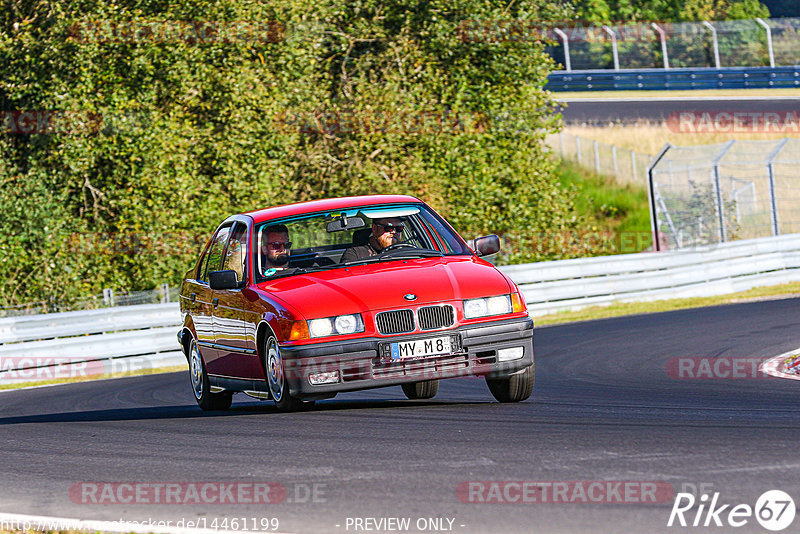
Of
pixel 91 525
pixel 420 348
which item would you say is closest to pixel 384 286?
pixel 420 348

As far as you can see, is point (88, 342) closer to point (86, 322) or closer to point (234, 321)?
point (86, 322)

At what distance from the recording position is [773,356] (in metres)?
12.7

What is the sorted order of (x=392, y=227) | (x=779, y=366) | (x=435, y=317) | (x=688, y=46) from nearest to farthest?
(x=435, y=317)
(x=392, y=227)
(x=779, y=366)
(x=688, y=46)

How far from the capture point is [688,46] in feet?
201

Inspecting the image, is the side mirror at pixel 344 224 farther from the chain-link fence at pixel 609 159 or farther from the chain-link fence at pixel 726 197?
the chain-link fence at pixel 609 159

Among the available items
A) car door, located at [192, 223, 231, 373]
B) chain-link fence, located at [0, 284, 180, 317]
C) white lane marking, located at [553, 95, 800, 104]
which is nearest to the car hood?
car door, located at [192, 223, 231, 373]

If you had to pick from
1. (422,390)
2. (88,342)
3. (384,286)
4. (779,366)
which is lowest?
(88,342)

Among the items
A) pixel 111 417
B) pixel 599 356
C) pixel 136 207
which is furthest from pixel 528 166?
pixel 111 417

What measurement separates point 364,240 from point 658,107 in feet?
133

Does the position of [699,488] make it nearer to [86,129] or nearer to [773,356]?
[773,356]

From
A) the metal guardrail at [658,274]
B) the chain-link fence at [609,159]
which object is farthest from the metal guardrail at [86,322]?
the chain-link fence at [609,159]

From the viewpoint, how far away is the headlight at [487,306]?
898cm

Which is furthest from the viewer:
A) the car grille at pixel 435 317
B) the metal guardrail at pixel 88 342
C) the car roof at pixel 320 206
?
the metal guardrail at pixel 88 342

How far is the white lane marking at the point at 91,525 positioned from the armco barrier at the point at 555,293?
12.8 m
